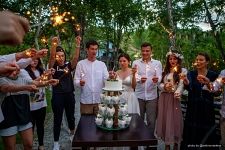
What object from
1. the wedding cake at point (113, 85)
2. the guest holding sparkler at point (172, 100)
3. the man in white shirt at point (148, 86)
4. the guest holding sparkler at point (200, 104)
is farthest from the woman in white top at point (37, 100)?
the guest holding sparkler at point (200, 104)

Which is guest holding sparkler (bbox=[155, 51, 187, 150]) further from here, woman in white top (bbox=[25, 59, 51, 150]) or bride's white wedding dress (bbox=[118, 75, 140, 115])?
woman in white top (bbox=[25, 59, 51, 150])

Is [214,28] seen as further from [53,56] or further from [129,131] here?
[129,131]

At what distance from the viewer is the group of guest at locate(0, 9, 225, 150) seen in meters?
5.34

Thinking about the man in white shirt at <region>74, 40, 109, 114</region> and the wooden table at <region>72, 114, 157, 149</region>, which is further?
the man in white shirt at <region>74, 40, 109, 114</region>

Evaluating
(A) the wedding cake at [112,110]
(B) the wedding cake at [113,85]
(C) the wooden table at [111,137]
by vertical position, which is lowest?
(C) the wooden table at [111,137]

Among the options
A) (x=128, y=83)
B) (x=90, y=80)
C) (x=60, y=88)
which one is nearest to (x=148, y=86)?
(x=128, y=83)

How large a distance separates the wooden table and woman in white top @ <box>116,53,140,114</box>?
59.9 inches

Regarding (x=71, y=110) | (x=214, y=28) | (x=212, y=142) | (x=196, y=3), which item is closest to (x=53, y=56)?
(x=71, y=110)

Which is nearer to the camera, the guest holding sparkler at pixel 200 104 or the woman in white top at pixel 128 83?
the guest holding sparkler at pixel 200 104

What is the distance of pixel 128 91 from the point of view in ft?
23.9

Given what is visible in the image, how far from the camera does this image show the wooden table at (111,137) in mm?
4562

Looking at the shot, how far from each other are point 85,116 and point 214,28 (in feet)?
33.7

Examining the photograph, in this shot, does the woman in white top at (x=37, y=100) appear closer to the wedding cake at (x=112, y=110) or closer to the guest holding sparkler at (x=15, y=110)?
the guest holding sparkler at (x=15, y=110)

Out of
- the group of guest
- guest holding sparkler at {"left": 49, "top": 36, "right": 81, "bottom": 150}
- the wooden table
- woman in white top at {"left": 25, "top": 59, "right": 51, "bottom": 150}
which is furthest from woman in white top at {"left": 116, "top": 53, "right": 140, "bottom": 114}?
woman in white top at {"left": 25, "top": 59, "right": 51, "bottom": 150}
